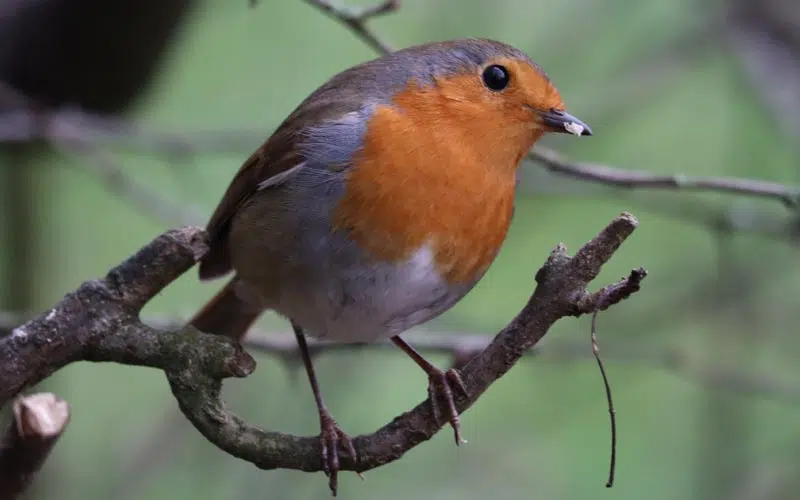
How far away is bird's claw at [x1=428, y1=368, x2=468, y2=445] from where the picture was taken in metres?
2.01

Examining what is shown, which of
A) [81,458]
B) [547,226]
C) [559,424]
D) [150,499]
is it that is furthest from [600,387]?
[81,458]

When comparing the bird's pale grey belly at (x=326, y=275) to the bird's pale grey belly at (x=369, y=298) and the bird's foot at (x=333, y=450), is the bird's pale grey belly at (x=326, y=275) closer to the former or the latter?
the bird's pale grey belly at (x=369, y=298)

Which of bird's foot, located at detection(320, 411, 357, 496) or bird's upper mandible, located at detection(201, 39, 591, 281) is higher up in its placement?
bird's upper mandible, located at detection(201, 39, 591, 281)

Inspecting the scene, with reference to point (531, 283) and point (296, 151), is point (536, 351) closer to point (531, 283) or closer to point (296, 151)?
point (296, 151)

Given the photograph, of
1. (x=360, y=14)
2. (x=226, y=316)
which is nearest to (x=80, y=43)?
(x=226, y=316)

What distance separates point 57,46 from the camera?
158 inches

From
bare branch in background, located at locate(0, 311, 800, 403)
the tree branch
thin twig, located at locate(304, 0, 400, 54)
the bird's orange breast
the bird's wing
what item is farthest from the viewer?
bare branch in background, located at locate(0, 311, 800, 403)

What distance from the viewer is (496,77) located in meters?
2.54

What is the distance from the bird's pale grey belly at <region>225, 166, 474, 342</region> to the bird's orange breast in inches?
1.6

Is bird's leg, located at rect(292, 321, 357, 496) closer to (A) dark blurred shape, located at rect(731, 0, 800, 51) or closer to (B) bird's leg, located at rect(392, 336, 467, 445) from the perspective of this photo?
(B) bird's leg, located at rect(392, 336, 467, 445)

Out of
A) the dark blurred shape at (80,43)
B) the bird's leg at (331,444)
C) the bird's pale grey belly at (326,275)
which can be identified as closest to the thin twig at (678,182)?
the bird's pale grey belly at (326,275)

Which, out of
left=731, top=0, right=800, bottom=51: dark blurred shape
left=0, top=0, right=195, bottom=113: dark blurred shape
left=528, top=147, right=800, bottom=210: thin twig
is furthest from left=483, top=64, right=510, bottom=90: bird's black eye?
left=731, top=0, right=800, bottom=51: dark blurred shape

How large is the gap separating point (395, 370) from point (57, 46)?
2216 millimetres

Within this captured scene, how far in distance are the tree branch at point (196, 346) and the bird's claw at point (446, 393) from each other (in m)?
0.03
